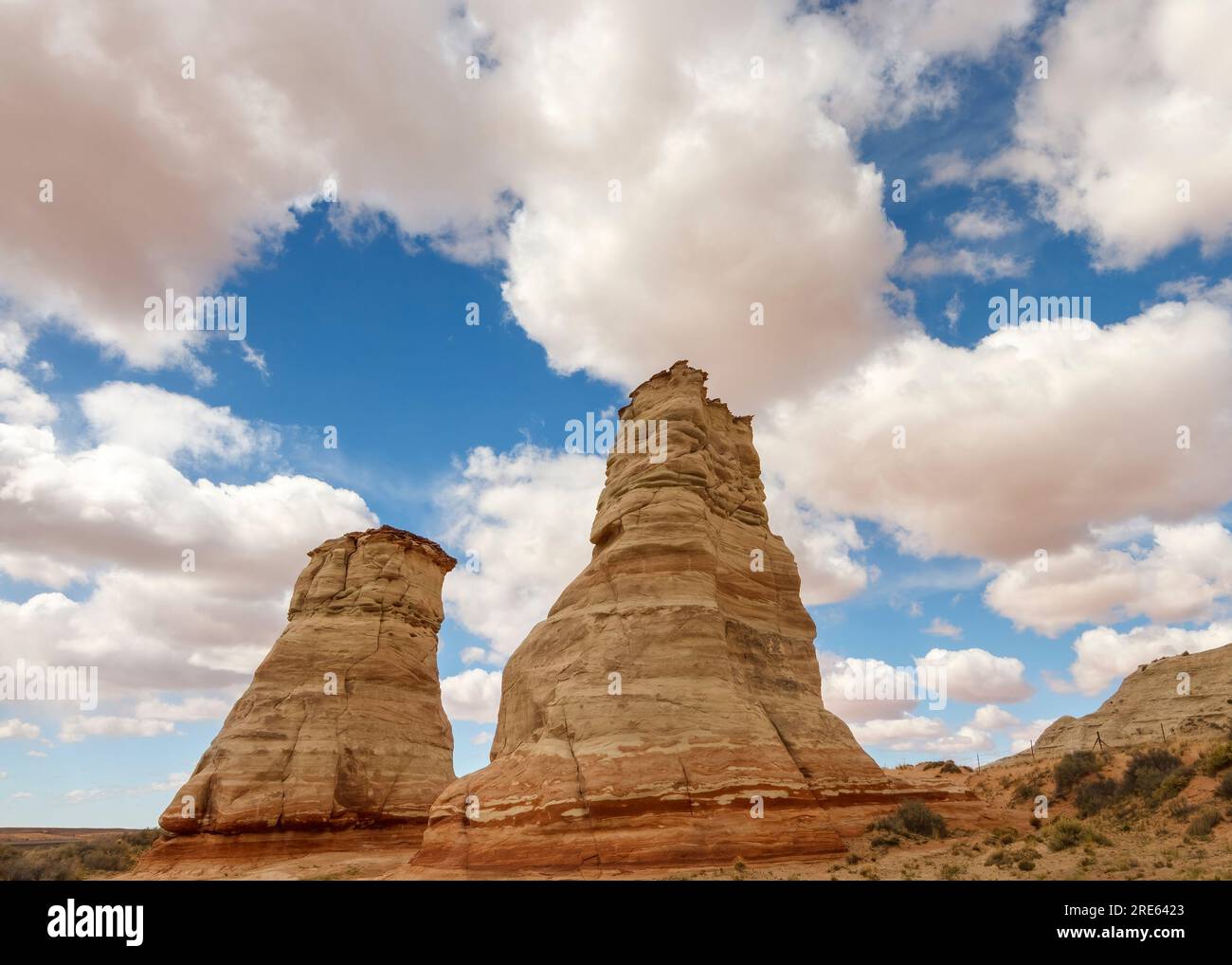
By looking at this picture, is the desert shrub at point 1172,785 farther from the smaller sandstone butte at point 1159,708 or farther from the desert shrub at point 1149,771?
the smaller sandstone butte at point 1159,708

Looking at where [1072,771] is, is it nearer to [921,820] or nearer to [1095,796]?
[1095,796]

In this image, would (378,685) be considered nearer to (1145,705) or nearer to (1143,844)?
(1143,844)

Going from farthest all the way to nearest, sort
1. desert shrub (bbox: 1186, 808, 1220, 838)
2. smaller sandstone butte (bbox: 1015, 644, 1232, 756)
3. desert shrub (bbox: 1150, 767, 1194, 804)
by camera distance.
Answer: smaller sandstone butte (bbox: 1015, 644, 1232, 756) < desert shrub (bbox: 1150, 767, 1194, 804) < desert shrub (bbox: 1186, 808, 1220, 838)

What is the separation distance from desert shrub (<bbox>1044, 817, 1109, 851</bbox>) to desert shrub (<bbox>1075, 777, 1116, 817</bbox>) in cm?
629

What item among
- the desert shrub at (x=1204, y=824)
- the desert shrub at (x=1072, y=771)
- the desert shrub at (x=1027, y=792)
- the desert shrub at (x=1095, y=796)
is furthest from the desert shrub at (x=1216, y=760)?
the desert shrub at (x=1027, y=792)

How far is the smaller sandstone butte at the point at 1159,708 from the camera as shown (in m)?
52.0

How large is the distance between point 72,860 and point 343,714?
744 inches

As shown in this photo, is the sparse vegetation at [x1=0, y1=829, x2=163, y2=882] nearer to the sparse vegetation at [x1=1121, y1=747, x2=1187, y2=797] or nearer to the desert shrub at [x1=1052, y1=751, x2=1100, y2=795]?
the sparse vegetation at [x1=1121, y1=747, x2=1187, y2=797]

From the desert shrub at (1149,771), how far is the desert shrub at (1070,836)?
637 cm

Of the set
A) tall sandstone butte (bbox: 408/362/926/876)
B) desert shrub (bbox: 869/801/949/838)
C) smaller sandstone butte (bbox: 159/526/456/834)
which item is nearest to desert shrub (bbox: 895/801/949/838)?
desert shrub (bbox: 869/801/949/838)

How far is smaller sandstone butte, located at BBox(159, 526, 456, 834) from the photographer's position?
36562 millimetres

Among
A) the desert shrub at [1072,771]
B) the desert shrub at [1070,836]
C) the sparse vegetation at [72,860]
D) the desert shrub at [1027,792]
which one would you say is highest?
the desert shrub at [1070,836]
